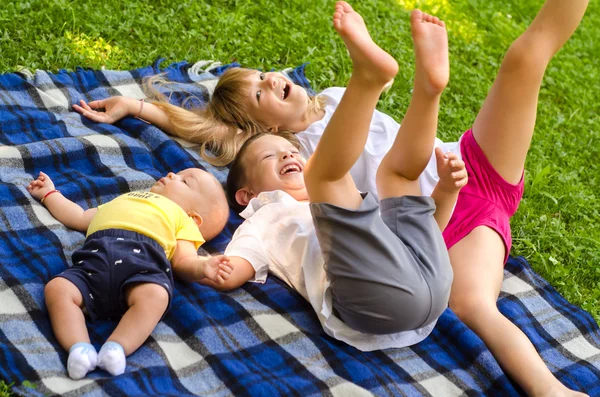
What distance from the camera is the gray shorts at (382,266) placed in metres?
2.33

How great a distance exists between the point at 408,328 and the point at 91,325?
104cm

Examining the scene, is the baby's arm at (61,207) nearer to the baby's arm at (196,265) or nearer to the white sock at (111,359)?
the baby's arm at (196,265)

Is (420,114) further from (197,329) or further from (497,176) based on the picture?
(197,329)

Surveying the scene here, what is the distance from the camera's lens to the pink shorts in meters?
2.94

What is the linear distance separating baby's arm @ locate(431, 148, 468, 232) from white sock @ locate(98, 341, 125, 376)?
1.20 m

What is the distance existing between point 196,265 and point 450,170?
3.07ft

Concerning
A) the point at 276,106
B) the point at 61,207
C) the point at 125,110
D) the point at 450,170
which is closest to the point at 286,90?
the point at 276,106

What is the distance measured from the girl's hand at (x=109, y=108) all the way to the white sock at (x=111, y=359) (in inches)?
66.3

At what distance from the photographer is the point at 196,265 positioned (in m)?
2.59

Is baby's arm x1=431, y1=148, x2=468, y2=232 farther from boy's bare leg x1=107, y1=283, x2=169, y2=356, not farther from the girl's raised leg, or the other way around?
boy's bare leg x1=107, y1=283, x2=169, y2=356

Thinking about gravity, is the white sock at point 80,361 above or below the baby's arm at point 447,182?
below

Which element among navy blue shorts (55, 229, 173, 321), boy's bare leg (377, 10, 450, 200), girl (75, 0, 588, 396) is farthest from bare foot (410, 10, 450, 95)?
navy blue shorts (55, 229, 173, 321)

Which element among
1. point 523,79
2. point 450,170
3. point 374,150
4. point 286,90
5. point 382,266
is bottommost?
point 286,90

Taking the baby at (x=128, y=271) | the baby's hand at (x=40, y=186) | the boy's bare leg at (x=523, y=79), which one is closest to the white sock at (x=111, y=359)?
the baby at (x=128, y=271)
